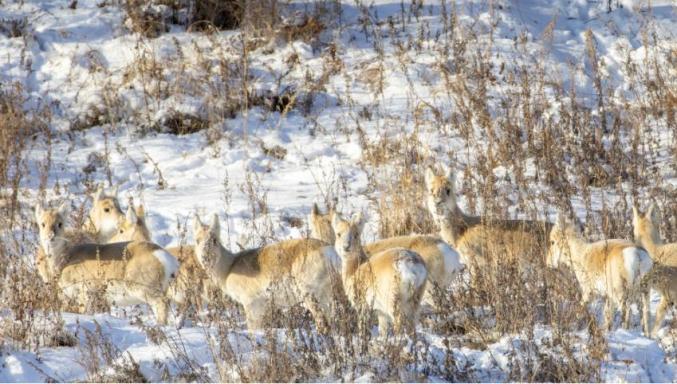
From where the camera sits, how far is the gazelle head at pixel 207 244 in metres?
10.4

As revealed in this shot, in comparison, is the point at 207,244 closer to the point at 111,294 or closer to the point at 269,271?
the point at 269,271

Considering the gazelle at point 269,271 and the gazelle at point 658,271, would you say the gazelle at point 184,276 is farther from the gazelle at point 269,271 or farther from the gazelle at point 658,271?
the gazelle at point 658,271

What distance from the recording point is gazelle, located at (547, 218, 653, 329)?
8.98m

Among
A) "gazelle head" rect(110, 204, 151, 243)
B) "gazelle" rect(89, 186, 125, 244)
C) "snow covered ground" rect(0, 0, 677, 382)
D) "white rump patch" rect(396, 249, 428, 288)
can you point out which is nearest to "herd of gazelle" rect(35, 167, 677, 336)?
"white rump patch" rect(396, 249, 428, 288)

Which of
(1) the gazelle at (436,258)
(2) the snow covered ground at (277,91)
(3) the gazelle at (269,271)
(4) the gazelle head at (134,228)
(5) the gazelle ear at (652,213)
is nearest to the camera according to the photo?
(3) the gazelle at (269,271)

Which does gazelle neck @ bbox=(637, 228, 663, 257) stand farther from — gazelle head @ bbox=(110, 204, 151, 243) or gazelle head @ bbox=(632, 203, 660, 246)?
gazelle head @ bbox=(110, 204, 151, 243)

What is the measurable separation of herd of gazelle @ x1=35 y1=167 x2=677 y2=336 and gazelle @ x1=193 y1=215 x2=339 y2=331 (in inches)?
0.5

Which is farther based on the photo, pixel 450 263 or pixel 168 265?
pixel 168 265

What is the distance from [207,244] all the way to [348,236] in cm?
153

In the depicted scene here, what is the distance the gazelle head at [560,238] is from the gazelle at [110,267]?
3.46 metres

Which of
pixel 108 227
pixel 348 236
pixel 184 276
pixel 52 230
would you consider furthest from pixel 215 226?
pixel 108 227

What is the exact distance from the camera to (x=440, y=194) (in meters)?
12.1

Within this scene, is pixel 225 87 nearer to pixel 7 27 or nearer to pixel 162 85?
pixel 162 85

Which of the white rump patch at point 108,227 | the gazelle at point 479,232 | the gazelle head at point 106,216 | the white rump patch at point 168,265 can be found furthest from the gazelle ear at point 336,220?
Answer: the white rump patch at point 108,227
